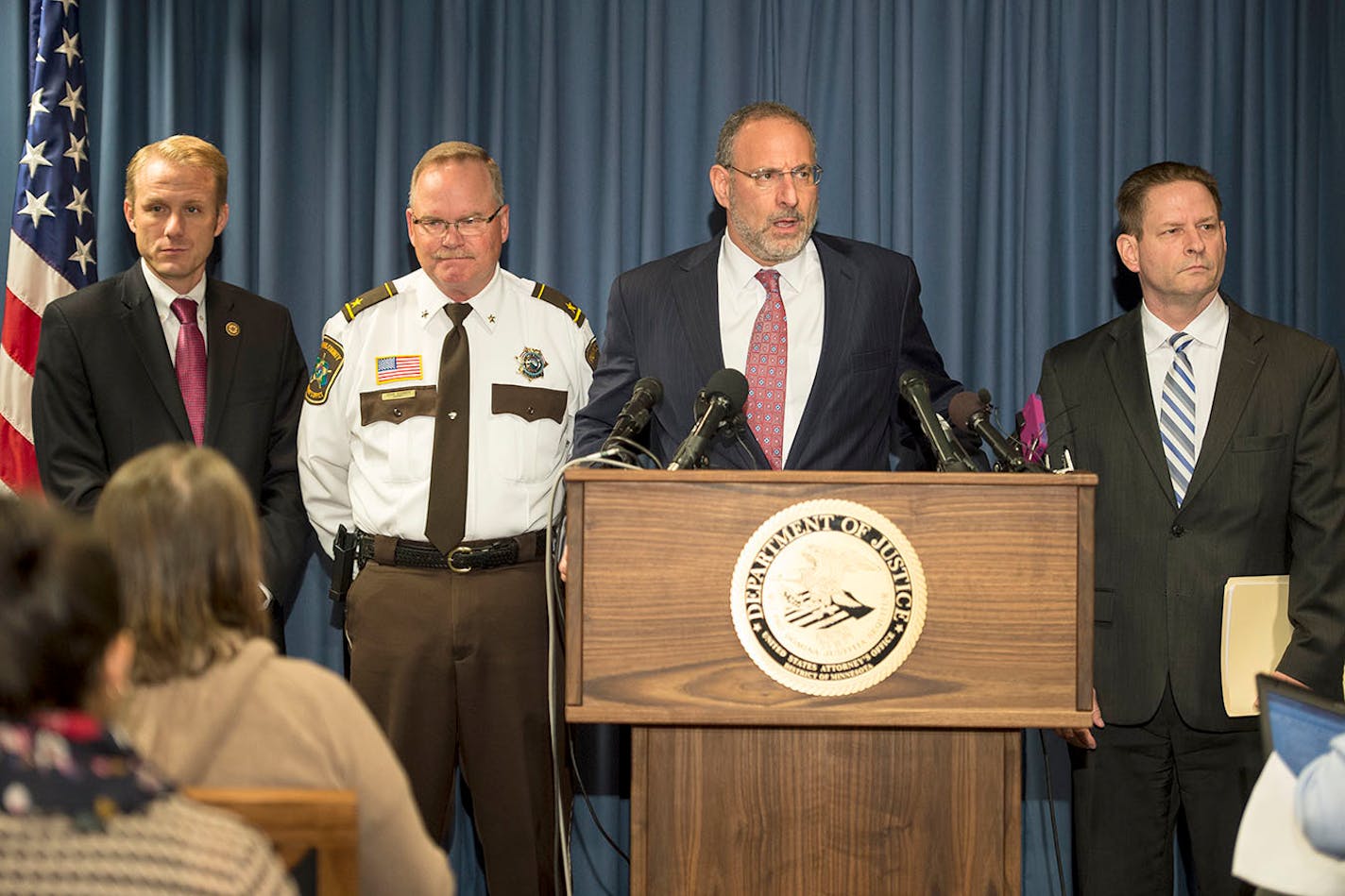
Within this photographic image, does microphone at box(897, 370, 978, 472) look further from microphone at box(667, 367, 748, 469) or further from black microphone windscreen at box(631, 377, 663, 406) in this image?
black microphone windscreen at box(631, 377, 663, 406)

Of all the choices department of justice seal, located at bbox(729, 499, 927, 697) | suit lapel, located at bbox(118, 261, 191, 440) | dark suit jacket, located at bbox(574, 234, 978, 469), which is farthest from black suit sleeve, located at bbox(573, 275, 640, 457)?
suit lapel, located at bbox(118, 261, 191, 440)

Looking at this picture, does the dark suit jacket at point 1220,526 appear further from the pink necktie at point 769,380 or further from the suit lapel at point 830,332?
the pink necktie at point 769,380

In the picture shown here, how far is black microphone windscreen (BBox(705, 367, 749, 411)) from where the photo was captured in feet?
8.47

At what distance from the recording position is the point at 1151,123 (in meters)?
4.27

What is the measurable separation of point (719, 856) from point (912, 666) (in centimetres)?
55

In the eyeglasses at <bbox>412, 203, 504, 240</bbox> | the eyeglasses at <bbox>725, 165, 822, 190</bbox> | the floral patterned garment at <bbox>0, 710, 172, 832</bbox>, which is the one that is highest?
the eyeglasses at <bbox>725, 165, 822, 190</bbox>

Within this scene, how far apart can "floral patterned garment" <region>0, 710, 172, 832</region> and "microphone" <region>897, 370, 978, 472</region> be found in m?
1.60

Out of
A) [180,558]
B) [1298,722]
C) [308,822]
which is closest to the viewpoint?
[308,822]

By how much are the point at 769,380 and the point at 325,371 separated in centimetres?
125

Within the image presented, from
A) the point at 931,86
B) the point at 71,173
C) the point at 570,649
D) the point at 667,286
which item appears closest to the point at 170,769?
the point at 570,649

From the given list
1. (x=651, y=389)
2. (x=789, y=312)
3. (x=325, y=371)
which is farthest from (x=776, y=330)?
(x=325, y=371)

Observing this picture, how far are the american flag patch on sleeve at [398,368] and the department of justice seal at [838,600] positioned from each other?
150 cm

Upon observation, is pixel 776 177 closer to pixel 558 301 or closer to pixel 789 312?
pixel 789 312

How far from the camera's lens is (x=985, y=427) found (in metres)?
2.55
